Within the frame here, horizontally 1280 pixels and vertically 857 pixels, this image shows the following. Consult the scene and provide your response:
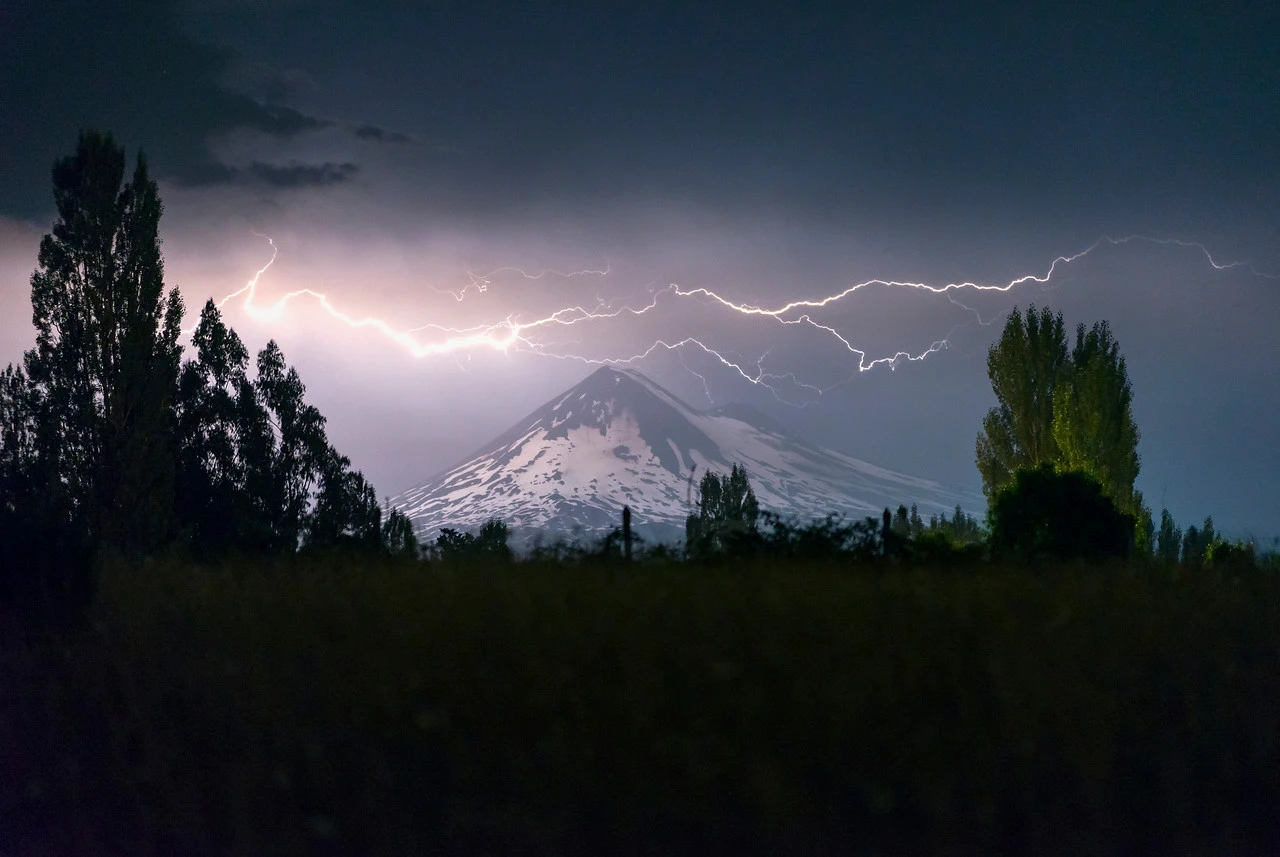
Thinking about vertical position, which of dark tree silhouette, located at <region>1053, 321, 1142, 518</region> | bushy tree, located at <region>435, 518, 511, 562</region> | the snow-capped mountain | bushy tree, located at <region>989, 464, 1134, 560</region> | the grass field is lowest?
the grass field

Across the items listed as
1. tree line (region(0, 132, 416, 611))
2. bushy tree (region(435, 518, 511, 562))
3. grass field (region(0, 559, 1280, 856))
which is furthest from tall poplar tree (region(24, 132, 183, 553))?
grass field (region(0, 559, 1280, 856))

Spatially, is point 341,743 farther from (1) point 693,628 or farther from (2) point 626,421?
(2) point 626,421

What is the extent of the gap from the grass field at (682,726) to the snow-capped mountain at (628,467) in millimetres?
97123

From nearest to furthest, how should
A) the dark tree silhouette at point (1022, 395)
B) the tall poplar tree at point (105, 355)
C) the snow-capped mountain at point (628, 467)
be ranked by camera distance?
the tall poplar tree at point (105, 355) → the dark tree silhouette at point (1022, 395) → the snow-capped mountain at point (628, 467)

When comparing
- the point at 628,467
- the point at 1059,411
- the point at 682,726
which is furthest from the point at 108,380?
the point at 628,467

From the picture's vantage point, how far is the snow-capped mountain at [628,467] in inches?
4904

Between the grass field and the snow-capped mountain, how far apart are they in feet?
319

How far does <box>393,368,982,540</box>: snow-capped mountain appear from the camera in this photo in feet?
409

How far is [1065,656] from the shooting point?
4.43 m

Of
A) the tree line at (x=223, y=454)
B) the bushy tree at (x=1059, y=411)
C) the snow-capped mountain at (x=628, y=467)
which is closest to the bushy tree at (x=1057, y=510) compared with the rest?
the tree line at (x=223, y=454)

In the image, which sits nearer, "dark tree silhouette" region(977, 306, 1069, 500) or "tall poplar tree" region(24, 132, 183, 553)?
"tall poplar tree" region(24, 132, 183, 553)

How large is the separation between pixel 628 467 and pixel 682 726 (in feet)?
491

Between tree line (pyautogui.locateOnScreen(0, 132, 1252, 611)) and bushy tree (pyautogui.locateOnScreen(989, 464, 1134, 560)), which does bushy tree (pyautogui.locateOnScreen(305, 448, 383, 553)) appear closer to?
tree line (pyautogui.locateOnScreen(0, 132, 1252, 611))

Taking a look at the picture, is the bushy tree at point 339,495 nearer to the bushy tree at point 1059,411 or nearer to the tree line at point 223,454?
the tree line at point 223,454
